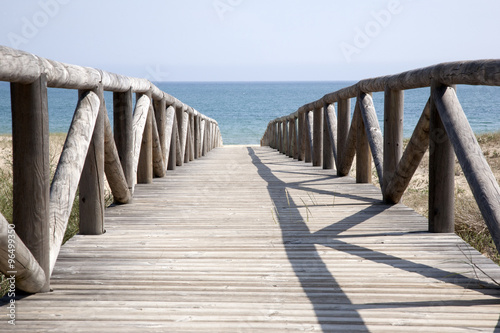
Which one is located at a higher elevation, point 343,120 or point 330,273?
point 343,120

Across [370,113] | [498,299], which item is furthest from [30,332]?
[370,113]

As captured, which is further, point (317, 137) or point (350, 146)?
point (317, 137)

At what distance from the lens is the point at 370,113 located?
4.91 meters

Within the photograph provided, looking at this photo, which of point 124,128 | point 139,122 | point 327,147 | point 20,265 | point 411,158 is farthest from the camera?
point 327,147

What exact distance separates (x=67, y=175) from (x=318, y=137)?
19.4 ft

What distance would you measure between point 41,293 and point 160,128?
4.16 metres

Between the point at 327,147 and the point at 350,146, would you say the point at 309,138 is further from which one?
the point at 350,146

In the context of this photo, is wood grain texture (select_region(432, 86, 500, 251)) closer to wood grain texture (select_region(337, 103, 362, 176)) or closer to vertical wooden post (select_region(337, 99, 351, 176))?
wood grain texture (select_region(337, 103, 362, 176))

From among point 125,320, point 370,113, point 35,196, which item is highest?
point 370,113

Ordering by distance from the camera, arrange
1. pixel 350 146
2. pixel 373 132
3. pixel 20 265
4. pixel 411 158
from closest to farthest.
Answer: pixel 20 265, pixel 411 158, pixel 373 132, pixel 350 146

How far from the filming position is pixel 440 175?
3285mm

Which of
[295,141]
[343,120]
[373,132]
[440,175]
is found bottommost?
[295,141]

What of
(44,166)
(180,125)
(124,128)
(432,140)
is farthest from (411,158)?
(180,125)

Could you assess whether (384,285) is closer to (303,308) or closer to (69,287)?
(303,308)
